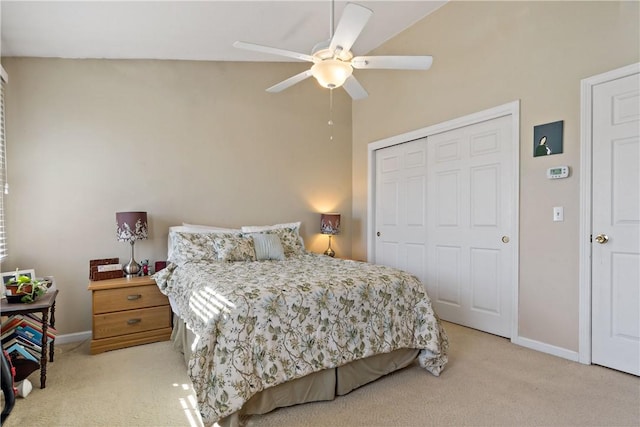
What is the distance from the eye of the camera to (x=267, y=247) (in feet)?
11.2

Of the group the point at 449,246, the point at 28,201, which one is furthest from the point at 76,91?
the point at 449,246

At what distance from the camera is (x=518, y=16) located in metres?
3.03

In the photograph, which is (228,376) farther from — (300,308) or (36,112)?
(36,112)

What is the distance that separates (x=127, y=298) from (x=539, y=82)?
3859 millimetres

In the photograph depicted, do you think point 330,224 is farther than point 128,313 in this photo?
Yes

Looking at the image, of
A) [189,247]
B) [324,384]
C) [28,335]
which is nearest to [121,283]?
[189,247]

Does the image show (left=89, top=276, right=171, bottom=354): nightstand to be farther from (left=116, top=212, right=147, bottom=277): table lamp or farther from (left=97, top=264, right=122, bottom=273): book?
(left=116, top=212, right=147, bottom=277): table lamp

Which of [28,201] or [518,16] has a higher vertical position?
[518,16]

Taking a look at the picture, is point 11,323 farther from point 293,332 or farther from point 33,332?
point 293,332

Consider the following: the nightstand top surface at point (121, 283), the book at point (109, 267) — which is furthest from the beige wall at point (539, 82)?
the book at point (109, 267)

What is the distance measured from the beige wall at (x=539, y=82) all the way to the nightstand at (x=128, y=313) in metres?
3.13

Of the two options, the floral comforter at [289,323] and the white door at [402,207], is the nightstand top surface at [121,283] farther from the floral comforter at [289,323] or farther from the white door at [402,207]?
the white door at [402,207]

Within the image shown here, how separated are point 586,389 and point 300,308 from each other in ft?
6.15

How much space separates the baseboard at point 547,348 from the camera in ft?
8.81
